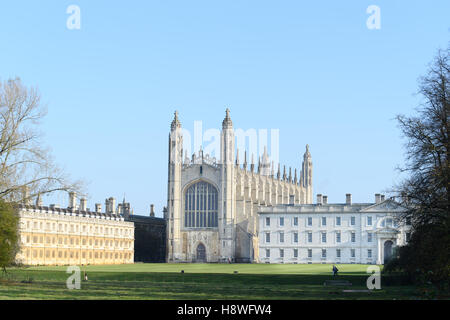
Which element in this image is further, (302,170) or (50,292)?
(302,170)

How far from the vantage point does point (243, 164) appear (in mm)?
105688

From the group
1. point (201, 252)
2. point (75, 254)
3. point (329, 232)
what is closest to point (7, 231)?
point (75, 254)

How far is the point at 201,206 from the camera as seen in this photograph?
99.2m

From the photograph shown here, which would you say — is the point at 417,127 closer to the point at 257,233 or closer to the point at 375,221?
the point at 375,221

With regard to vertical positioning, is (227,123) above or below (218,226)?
above

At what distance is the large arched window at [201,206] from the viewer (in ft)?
323

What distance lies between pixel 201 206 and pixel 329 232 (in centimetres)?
1908

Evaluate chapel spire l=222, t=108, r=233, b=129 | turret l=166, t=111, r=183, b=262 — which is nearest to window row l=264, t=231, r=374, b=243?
turret l=166, t=111, r=183, b=262

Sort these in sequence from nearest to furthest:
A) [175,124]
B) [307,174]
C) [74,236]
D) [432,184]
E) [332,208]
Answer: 1. [432,184]
2. [332,208]
3. [74,236]
4. [175,124]
5. [307,174]

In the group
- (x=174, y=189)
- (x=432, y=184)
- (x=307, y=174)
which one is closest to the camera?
(x=432, y=184)

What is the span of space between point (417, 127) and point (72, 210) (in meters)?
69.2

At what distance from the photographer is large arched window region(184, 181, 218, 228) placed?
323ft

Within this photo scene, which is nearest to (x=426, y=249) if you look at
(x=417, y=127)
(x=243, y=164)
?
(x=417, y=127)

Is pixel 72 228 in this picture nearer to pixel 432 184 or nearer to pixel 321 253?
pixel 321 253
